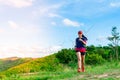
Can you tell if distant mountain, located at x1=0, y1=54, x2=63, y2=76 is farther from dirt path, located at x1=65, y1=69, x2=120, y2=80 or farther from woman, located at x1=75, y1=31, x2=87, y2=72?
dirt path, located at x1=65, y1=69, x2=120, y2=80

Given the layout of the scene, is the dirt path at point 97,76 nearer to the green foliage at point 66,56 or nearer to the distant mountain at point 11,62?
the green foliage at point 66,56

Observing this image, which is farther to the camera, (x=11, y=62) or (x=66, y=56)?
(x=11, y=62)

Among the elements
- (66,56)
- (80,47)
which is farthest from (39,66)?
(80,47)

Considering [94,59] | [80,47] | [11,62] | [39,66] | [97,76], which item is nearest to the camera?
[97,76]

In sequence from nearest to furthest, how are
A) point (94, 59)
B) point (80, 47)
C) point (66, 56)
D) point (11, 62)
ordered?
point (80, 47), point (94, 59), point (66, 56), point (11, 62)

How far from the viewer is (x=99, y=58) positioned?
111 ft

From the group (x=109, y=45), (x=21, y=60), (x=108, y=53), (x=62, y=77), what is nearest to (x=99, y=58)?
(x=108, y=53)

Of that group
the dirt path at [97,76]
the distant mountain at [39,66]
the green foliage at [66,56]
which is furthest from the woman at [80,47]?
the green foliage at [66,56]

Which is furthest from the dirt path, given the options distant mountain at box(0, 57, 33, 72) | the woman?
distant mountain at box(0, 57, 33, 72)

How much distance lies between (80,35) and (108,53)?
17488 millimetres

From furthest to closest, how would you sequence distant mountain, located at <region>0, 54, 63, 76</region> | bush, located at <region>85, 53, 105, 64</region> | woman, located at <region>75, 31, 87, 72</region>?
distant mountain, located at <region>0, 54, 63, 76</region> → bush, located at <region>85, 53, 105, 64</region> → woman, located at <region>75, 31, 87, 72</region>

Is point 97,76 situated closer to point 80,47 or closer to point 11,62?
point 80,47

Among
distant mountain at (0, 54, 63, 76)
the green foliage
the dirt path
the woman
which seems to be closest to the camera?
the dirt path

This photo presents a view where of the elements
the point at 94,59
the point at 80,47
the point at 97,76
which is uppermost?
the point at 94,59
